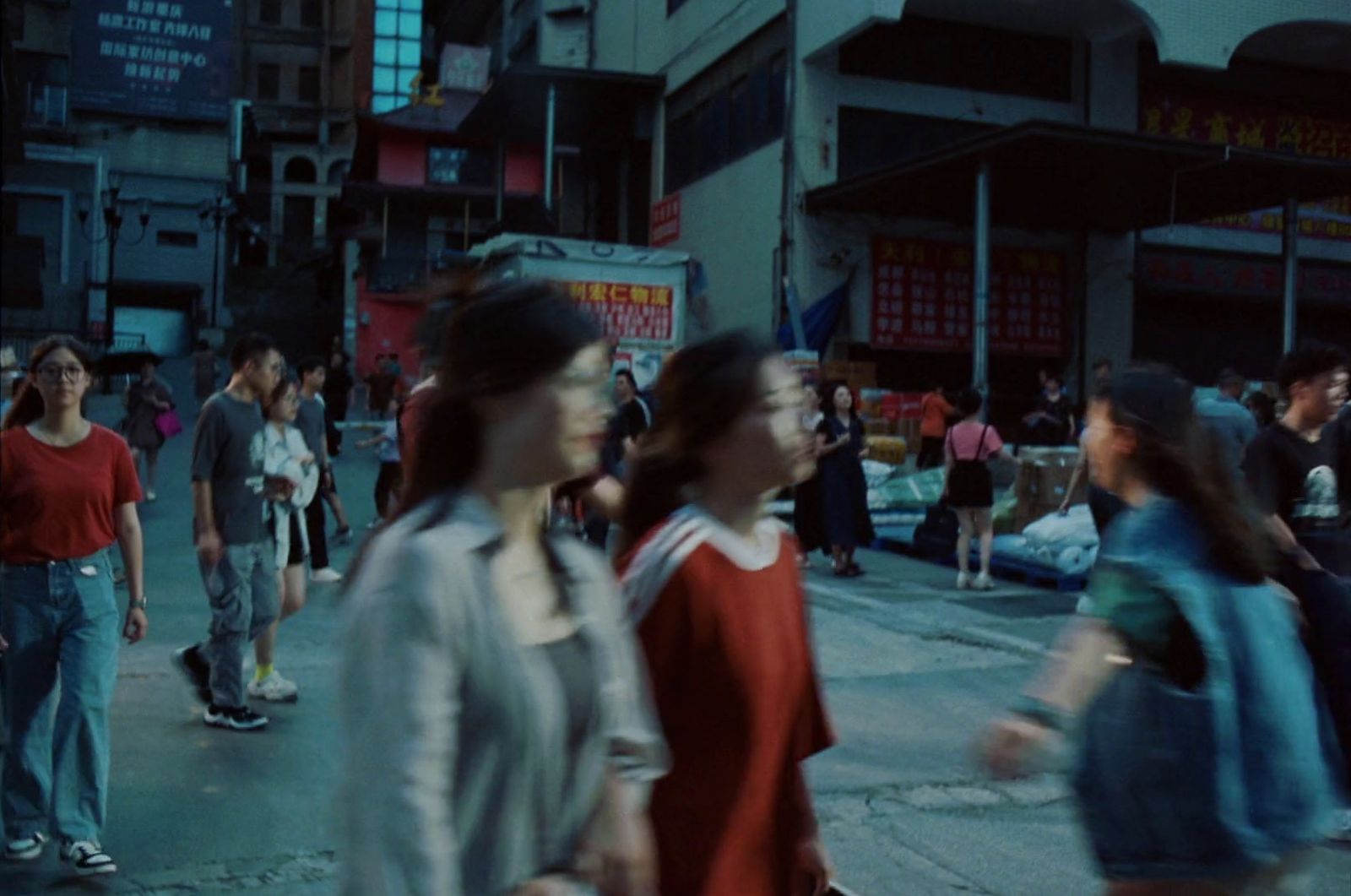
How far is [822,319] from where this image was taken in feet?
75.3

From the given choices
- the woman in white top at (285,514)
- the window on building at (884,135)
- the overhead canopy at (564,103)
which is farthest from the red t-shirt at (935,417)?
the woman in white top at (285,514)

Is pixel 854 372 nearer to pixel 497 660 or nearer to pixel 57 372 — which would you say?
pixel 57 372

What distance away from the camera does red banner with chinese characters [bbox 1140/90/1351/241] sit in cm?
2488

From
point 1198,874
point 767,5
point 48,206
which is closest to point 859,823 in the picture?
point 1198,874

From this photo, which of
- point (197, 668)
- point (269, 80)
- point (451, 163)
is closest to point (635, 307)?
point (197, 668)

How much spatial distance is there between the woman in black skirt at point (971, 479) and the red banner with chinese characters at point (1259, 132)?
14.4 metres

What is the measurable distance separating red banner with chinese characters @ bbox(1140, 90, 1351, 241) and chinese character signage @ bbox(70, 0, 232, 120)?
35417 millimetres

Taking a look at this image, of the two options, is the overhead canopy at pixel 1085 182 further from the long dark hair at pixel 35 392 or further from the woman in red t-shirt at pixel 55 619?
the woman in red t-shirt at pixel 55 619

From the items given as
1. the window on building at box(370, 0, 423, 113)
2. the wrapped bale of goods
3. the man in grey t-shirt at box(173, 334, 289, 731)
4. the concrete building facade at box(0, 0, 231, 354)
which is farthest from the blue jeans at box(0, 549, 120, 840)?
the window on building at box(370, 0, 423, 113)

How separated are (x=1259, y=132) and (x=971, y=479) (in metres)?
16.6

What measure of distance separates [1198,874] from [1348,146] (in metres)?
26.9

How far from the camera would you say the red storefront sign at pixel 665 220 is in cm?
2856

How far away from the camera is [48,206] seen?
1987 inches

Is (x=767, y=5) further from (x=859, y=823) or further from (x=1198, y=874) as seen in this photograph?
(x=1198, y=874)
